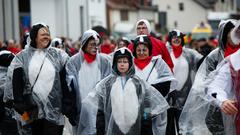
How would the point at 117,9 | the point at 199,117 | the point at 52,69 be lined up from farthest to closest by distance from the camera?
the point at 117,9 < the point at 52,69 < the point at 199,117

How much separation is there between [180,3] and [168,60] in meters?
74.0

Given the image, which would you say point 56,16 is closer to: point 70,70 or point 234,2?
point 70,70

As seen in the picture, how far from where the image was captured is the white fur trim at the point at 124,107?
7.18 metres

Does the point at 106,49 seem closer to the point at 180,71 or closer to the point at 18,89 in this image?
the point at 180,71

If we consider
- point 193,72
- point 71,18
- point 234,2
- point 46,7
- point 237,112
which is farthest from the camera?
point 234,2

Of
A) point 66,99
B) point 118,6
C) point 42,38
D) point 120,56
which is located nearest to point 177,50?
point 66,99

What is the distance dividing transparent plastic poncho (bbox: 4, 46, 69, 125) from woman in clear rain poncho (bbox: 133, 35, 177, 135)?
0.95m

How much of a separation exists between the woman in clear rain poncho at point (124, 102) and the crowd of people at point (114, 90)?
0.01m

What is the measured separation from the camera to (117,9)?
56750 millimetres

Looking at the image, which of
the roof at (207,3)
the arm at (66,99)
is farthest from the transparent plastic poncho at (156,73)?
the roof at (207,3)

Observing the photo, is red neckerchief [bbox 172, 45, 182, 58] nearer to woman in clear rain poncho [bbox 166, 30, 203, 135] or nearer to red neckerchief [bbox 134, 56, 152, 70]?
woman in clear rain poncho [bbox 166, 30, 203, 135]

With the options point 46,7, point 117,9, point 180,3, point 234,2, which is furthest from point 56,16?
point 234,2

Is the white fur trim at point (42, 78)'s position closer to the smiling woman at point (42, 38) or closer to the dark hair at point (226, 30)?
the smiling woman at point (42, 38)

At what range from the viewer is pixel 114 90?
23.7 ft
